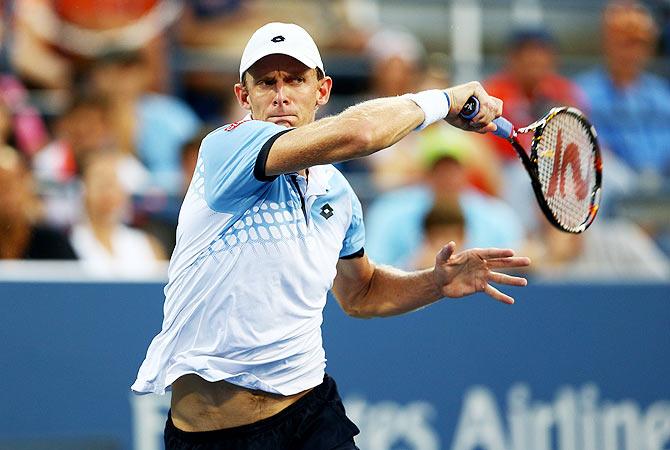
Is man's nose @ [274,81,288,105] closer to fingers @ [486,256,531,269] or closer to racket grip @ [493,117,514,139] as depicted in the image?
racket grip @ [493,117,514,139]

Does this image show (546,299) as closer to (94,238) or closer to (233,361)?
(94,238)

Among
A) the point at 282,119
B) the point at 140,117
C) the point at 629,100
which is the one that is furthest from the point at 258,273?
the point at 629,100

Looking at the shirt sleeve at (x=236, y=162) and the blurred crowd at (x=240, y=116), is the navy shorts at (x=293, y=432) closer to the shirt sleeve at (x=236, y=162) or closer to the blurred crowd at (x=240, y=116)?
the shirt sleeve at (x=236, y=162)

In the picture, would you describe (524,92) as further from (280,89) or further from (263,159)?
(263,159)

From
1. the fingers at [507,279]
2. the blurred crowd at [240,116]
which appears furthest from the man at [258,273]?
the blurred crowd at [240,116]

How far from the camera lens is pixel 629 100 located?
31.8 ft

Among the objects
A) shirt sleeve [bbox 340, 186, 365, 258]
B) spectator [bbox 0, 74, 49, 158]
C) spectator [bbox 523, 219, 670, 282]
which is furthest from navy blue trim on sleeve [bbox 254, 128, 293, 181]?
spectator [bbox 0, 74, 49, 158]

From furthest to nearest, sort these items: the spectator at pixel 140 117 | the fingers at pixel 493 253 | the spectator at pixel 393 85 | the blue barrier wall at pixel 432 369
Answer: the spectator at pixel 393 85 < the spectator at pixel 140 117 < the blue barrier wall at pixel 432 369 < the fingers at pixel 493 253

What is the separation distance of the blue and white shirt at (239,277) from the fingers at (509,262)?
2.22 ft

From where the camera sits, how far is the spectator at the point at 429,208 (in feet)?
25.4

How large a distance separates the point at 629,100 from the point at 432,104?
6.29 meters

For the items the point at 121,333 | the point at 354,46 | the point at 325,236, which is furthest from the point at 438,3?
the point at 325,236

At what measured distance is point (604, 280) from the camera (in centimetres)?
703

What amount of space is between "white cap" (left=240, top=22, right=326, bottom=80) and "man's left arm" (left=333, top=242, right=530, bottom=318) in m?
0.87
